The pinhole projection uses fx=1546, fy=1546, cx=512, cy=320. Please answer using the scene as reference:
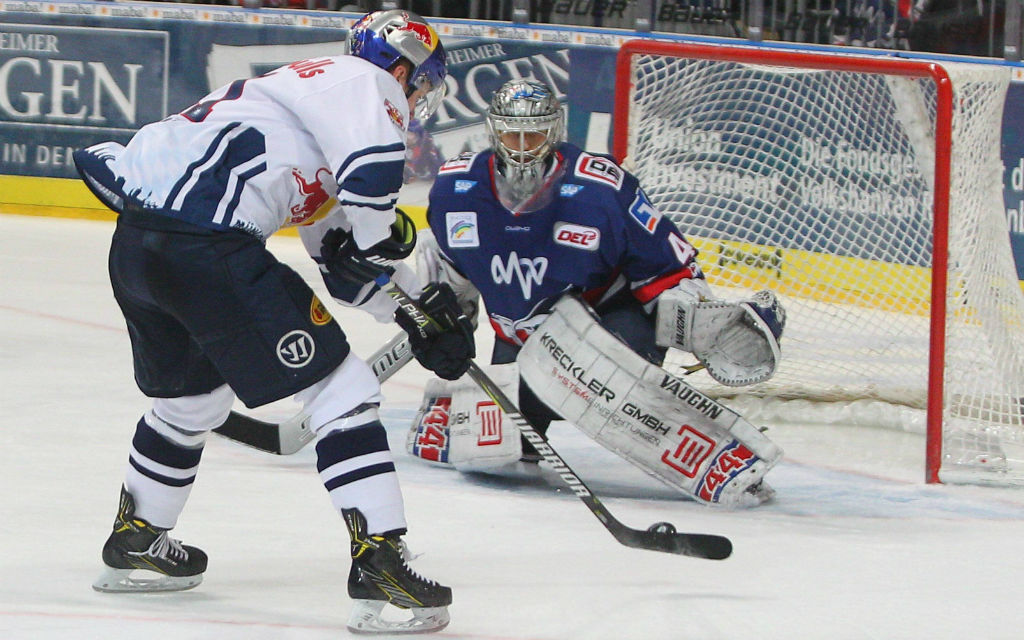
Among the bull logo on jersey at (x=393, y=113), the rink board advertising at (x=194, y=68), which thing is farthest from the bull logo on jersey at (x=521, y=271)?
the rink board advertising at (x=194, y=68)

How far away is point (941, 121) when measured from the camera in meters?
3.46

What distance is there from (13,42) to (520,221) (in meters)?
4.46

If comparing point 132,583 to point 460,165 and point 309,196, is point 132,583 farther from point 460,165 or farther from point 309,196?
point 460,165

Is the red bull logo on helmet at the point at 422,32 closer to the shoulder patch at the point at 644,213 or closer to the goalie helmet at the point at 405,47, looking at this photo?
the goalie helmet at the point at 405,47

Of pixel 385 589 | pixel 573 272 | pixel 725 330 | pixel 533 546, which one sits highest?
pixel 573 272

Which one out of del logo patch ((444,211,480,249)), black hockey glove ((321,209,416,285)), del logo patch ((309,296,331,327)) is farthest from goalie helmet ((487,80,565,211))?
del logo patch ((309,296,331,327))

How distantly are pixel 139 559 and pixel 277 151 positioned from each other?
0.75 m

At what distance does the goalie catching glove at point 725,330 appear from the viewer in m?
3.41

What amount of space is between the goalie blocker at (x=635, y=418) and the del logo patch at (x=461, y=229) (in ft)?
0.80

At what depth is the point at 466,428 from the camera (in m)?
3.52

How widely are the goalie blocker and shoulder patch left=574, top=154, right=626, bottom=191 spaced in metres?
0.28

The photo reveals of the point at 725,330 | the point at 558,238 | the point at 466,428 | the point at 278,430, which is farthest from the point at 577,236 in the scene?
the point at 278,430

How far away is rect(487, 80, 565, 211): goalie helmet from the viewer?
3357 millimetres

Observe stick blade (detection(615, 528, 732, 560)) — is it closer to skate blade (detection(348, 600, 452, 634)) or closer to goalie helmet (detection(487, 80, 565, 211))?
skate blade (detection(348, 600, 452, 634))
